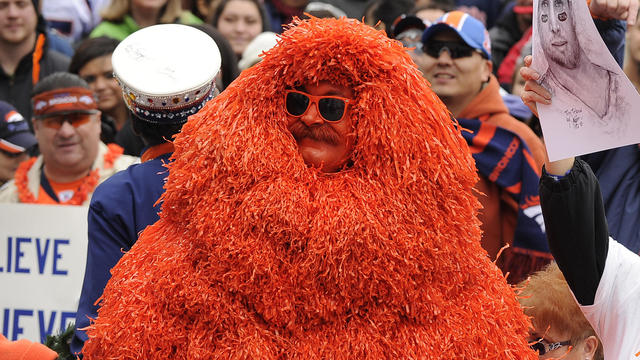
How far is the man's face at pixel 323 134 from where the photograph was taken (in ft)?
5.86

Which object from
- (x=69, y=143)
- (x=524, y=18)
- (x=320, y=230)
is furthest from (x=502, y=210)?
(x=524, y=18)

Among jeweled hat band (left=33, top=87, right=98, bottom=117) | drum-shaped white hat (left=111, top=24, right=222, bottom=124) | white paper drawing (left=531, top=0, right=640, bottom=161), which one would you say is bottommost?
→ jeweled hat band (left=33, top=87, right=98, bottom=117)

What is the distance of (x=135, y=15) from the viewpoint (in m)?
5.70

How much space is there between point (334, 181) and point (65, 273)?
217 cm

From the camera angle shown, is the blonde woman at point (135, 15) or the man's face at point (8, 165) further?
the blonde woman at point (135, 15)

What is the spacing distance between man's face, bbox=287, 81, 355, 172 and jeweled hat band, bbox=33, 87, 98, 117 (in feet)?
8.53

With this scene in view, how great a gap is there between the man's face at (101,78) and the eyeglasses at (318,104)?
3.37 meters

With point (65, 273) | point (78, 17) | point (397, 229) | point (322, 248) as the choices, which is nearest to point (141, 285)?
point (322, 248)

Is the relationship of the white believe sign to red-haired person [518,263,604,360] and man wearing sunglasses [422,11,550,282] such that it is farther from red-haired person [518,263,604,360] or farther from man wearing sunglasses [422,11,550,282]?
red-haired person [518,263,604,360]

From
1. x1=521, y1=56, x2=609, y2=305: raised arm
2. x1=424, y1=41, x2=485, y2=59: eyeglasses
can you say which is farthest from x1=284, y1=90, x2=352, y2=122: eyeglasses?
x1=424, y1=41, x2=485, y2=59: eyeglasses

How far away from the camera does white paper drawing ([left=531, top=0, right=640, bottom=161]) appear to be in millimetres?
1815

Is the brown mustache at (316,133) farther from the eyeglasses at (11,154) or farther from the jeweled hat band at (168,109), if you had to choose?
the eyeglasses at (11,154)

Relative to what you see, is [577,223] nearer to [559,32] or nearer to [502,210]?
[559,32]

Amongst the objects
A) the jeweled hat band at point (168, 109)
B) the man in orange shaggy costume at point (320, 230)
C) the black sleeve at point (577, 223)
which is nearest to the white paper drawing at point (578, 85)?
the black sleeve at point (577, 223)
